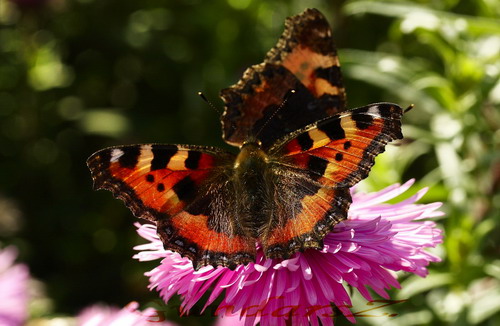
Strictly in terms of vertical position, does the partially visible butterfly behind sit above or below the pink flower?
above

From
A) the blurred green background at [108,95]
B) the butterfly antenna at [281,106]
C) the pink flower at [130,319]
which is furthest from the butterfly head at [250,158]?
the blurred green background at [108,95]

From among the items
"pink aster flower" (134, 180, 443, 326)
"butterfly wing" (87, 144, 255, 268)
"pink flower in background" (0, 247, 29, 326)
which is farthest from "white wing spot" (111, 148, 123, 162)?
"pink flower in background" (0, 247, 29, 326)

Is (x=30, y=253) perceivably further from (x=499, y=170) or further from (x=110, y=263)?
(x=499, y=170)

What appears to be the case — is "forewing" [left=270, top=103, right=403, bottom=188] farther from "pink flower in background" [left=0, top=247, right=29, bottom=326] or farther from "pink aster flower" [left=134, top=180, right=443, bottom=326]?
"pink flower in background" [left=0, top=247, right=29, bottom=326]

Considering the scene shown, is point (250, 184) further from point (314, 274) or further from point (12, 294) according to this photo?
point (12, 294)

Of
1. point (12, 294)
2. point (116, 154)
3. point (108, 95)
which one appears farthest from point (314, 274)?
point (108, 95)
